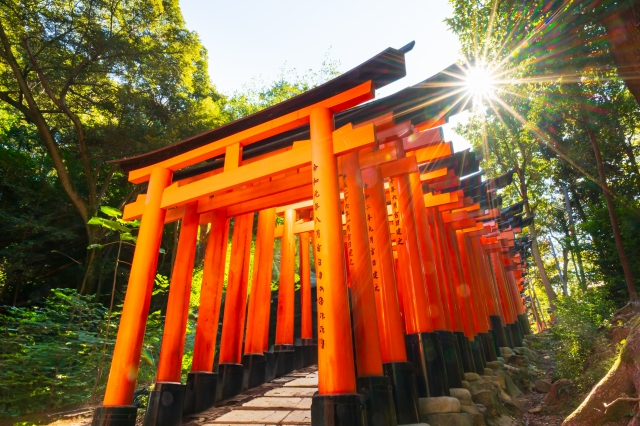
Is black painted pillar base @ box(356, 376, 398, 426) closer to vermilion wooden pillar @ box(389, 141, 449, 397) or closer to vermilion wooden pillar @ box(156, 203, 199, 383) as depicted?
vermilion wooden pillar @ box(389, 141, 449, 397)

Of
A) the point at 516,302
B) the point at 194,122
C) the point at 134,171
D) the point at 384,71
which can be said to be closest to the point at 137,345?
the point at 134,171

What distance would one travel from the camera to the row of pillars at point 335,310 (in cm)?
398

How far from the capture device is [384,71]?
14.3 feet

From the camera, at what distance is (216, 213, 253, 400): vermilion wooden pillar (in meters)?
6.63

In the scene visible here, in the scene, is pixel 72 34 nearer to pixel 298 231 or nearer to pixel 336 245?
pixel 298 231

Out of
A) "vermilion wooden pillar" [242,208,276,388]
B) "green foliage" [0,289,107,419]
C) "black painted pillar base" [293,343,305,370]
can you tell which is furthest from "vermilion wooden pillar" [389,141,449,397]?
"green foliage" [0,289,107,419]

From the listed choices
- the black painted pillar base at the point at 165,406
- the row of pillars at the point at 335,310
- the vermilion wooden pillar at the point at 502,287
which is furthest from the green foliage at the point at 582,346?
the black painted pillar base at the point at 165,406

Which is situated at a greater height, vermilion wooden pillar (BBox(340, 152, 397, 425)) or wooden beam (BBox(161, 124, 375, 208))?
wooden beam (BBox(161, 124, 375, 208))

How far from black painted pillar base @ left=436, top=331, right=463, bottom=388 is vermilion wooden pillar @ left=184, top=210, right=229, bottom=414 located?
386 cm

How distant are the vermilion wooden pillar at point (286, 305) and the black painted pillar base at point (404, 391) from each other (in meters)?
4.37

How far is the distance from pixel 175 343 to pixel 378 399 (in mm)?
3310

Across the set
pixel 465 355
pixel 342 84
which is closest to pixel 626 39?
pixel 342 84

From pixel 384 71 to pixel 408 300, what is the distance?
3584 millimetres

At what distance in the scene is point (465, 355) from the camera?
23.6ft
